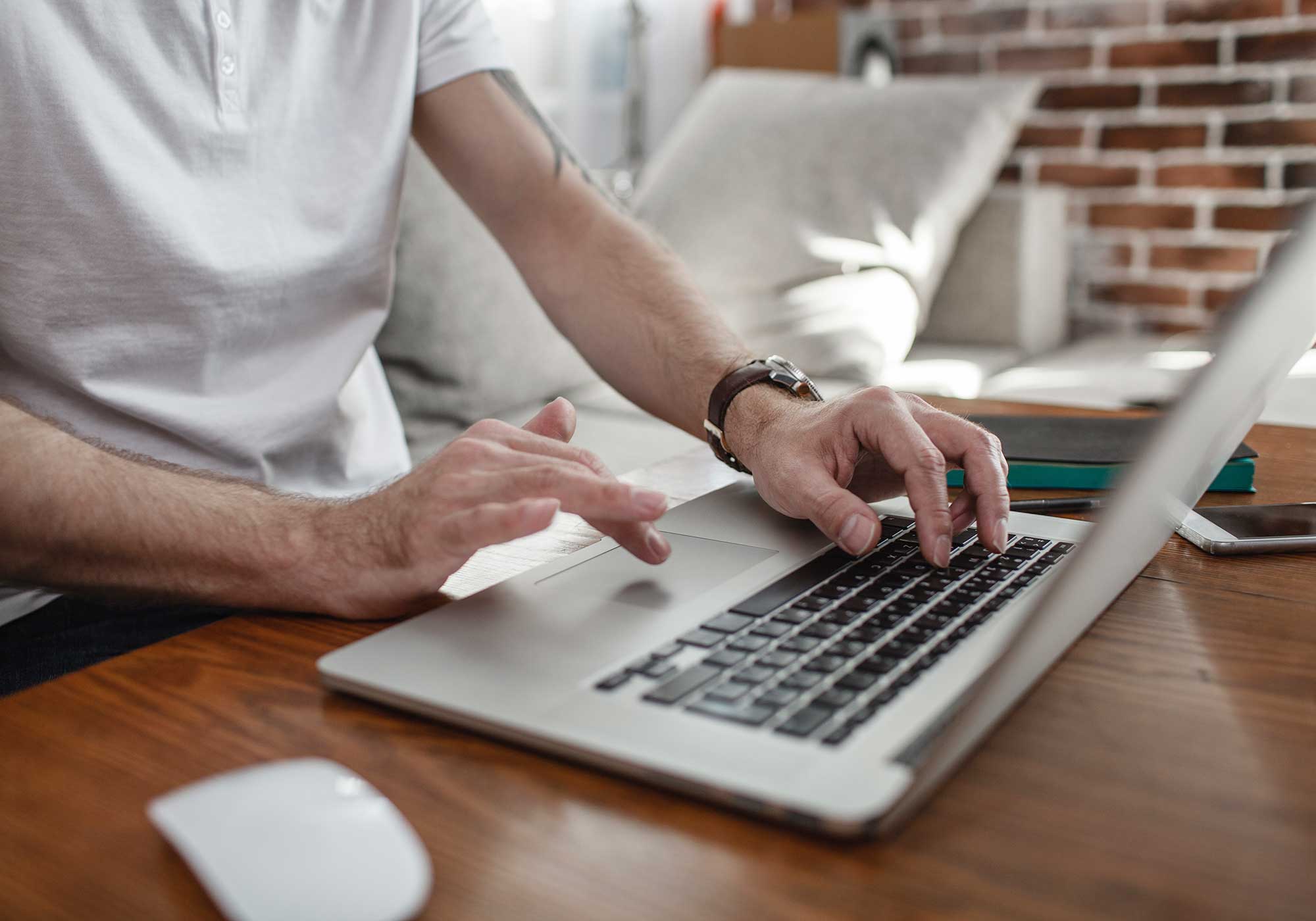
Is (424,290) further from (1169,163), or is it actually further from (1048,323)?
(1169,163)

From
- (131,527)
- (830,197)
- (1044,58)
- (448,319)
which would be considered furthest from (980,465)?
(1044,58)

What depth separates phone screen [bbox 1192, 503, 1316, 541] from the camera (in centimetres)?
73

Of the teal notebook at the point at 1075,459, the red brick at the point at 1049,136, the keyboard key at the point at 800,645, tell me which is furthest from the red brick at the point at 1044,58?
the keyboard key at the point at 800,645

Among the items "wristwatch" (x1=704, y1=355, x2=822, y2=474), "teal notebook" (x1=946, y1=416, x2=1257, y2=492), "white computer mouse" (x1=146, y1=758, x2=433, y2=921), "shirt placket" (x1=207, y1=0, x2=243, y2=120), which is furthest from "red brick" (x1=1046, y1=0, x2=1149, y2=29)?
"white computer mouse" (x1=146, y1=758, x2=433, y2=921)

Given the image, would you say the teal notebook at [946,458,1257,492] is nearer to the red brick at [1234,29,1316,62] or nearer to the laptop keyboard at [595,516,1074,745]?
the laptop keyboard at [595,516,1074,745]

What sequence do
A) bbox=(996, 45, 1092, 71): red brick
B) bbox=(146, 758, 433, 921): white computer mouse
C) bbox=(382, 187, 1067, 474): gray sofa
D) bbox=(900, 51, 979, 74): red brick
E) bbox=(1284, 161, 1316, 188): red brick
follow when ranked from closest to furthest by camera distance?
bbox=(146, 758, 433, 921): white computer mouse → bbox=(382, 187, 1067, 474): gray sofa → bbox=(1284, 161, 1316, 188): red brick → bbox=(996, 45, 1092, 71): red brick → bbox=(900, 51, 979, 74): red brick

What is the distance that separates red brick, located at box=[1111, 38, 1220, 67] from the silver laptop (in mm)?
2239

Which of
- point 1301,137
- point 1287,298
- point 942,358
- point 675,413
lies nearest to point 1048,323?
point 942,358

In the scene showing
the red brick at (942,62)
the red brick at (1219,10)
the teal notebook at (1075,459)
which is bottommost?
the teal notebook at (1075,459)

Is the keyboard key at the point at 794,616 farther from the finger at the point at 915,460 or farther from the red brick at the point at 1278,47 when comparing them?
the red brick at the point at 1278,47

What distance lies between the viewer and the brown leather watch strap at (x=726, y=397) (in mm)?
898

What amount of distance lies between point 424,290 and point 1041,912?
133 centimetres

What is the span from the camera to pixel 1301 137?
2479 millimetres

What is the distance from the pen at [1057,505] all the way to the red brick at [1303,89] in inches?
83.6
